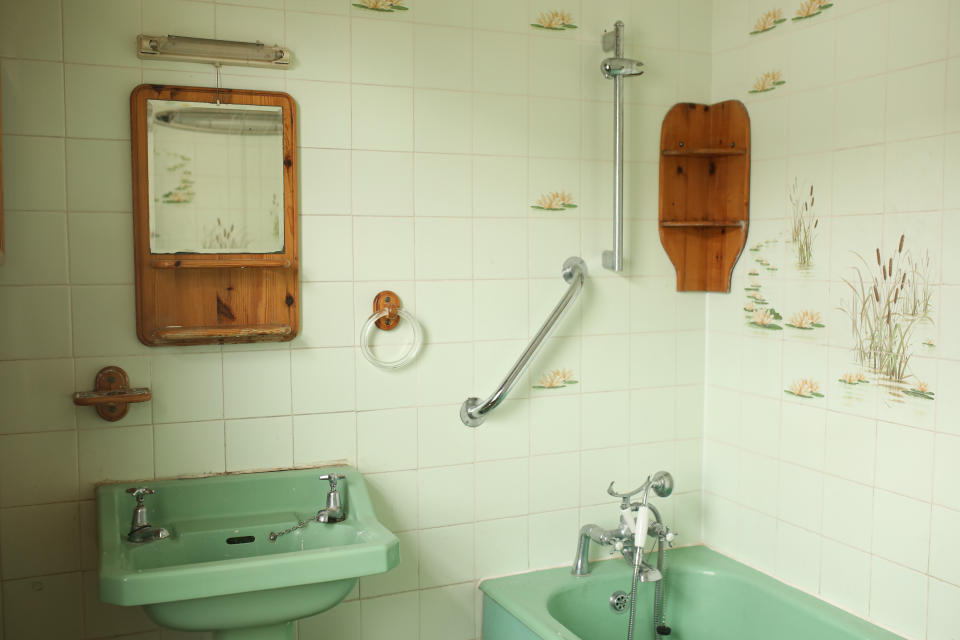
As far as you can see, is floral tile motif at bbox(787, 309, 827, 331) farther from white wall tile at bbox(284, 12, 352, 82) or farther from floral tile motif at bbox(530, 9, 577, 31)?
white wall tile at bbox(284, 12, 352, 82)

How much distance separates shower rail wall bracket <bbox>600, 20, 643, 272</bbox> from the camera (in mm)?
2303

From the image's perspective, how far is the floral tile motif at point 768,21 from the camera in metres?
2.29

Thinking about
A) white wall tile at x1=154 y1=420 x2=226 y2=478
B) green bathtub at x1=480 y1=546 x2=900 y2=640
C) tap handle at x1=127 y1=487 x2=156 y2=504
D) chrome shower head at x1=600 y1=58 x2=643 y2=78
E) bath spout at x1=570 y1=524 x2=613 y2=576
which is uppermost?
chrome shower head at x1=600 y1=58 x2=643 y2=78

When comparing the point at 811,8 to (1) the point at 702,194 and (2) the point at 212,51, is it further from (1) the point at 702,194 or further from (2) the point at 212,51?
(2) the point at 212,51

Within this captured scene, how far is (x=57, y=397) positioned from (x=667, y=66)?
6.36 ft

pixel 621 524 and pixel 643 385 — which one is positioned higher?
pixel 643 385

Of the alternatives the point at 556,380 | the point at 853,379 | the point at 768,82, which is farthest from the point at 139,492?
the point at 768,82

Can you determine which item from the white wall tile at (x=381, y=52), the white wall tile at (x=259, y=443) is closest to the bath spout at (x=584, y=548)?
the white wall tile at (x=259, y=443)

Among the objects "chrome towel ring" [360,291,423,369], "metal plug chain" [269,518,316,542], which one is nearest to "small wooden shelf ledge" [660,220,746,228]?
"chrome towel ring" [360,291,423,369]

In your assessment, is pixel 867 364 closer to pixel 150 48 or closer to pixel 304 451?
pixel 304 451

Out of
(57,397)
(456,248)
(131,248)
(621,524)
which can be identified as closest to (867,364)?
(621,524)

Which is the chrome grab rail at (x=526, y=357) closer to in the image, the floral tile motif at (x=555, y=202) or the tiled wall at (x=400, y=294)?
the tiled wall at (x=400, y=294)

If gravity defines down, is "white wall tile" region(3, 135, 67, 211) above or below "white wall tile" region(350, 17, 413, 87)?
below

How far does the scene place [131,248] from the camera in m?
1.95
